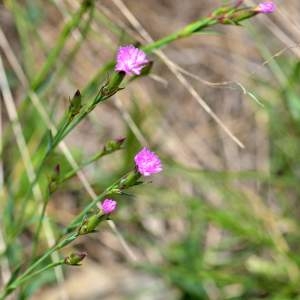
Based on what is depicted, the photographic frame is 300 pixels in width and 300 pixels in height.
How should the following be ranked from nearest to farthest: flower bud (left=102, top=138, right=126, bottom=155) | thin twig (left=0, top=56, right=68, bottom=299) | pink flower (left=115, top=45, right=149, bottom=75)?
pink flower (left=115, top=45, right=149, bottom=75) < flower bud (left=102, top=138, right=126, bottom=155) < thin twig (left=0, top=56, right=68, bottom=299)

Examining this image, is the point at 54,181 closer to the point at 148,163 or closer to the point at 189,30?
the point at 148,163

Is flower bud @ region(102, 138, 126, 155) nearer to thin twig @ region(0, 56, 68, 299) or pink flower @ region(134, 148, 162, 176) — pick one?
pink flower @ region(134, 148, 162, 176)

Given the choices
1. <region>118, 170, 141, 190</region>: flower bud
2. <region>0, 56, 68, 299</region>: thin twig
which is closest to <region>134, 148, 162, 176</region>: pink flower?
<region>118, 170, 141, 190</region>: flower bud

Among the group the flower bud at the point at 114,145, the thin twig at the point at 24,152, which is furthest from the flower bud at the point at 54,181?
the thin twig at the point at 24,152

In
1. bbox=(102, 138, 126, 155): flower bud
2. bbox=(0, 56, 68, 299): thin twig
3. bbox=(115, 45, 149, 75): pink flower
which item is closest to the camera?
bbox=(115, 45, 149, 75): pink flower

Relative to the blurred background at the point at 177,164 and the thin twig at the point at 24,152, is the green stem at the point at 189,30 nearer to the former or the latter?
the blurred background at the point at 177,164

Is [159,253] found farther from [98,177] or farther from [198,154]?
[198,154]

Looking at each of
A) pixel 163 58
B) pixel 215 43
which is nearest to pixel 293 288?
pixel 163 58

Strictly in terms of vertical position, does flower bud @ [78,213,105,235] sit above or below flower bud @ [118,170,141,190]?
Answer: below
